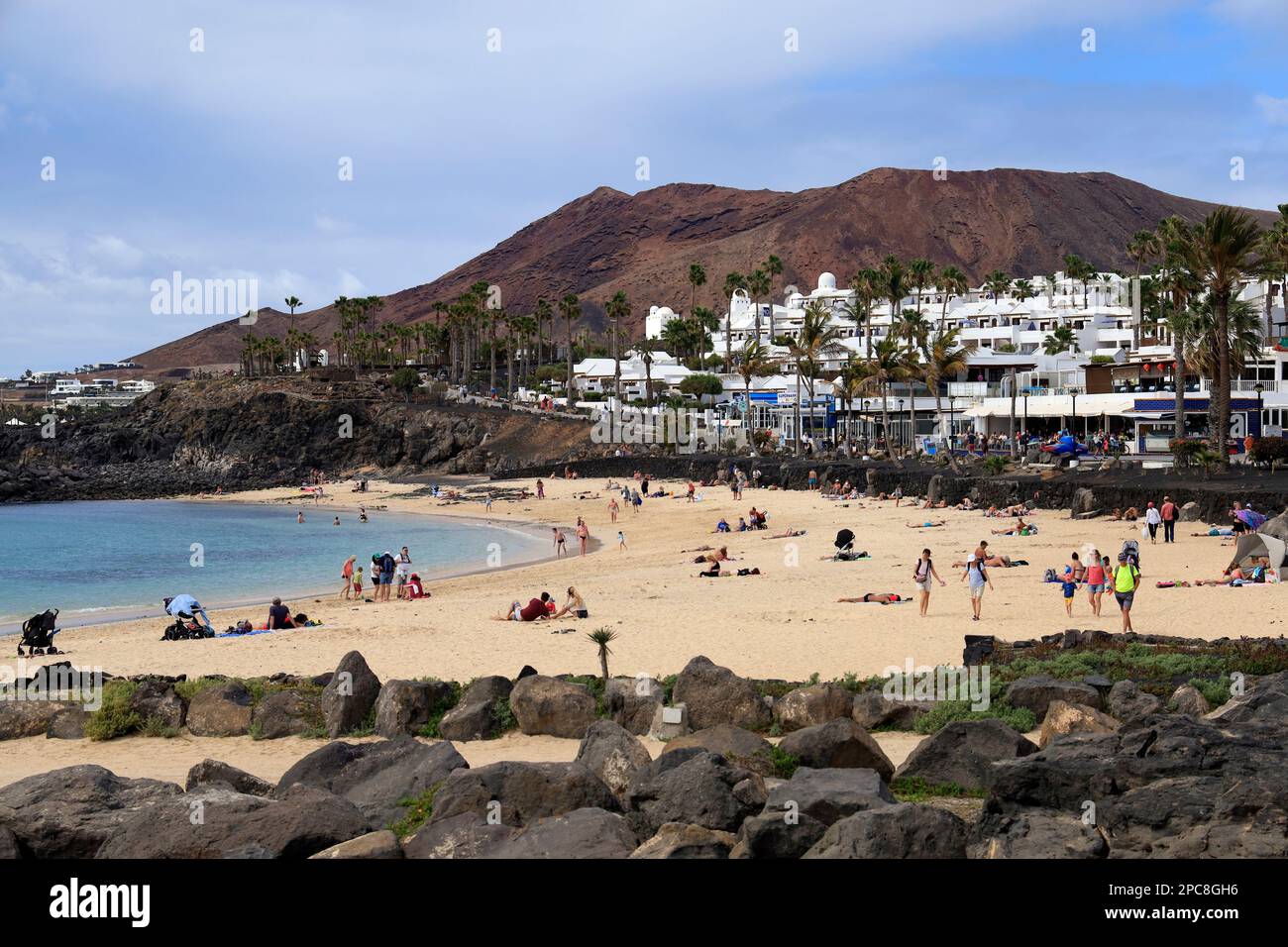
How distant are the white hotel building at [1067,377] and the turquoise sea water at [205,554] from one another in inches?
1056

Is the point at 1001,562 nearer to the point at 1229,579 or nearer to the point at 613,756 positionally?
the point at 1229,579

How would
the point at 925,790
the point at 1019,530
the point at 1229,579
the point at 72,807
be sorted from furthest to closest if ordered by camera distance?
1. the point at 1019,530
2. the point at 1229,579
3. the point at 925,790
4. the point at 72,807

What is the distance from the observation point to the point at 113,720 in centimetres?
1228

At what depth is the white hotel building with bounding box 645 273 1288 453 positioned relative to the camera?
163ft

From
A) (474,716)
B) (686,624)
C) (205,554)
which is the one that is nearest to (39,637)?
(686,624)

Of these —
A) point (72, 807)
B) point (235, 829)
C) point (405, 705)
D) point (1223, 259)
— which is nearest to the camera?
point (235, 829)

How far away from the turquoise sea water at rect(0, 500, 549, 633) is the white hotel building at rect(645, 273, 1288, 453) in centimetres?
2683

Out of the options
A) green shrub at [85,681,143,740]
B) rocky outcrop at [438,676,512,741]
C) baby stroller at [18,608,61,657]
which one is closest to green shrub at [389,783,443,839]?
rocky outcrop at [438,676,512,741]

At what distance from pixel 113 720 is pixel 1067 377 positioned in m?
60.6

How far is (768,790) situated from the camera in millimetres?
7891

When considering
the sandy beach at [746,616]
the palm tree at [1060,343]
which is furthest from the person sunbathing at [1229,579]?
the palm tree at [1060,343]

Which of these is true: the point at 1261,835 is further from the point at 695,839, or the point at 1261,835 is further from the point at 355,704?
the point at 355,704

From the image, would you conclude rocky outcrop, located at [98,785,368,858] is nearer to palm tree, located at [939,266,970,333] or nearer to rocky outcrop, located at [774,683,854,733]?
rocky outcrop, located at [774,683,854,733]
